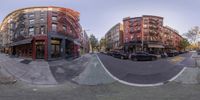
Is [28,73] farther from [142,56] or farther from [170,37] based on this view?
[170,37]

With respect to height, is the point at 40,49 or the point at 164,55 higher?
the point at 40,49

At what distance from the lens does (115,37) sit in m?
3.53

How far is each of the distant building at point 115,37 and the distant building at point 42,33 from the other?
88 centimetres

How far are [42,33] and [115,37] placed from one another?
1.73m

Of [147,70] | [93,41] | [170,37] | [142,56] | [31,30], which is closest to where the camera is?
[31,30]

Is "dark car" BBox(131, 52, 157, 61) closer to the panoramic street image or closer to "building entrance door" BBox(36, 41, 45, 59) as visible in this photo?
the panoramic street image

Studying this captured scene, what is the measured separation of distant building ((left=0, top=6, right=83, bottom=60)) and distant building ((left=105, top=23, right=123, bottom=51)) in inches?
34.5

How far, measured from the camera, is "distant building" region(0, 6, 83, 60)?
92.0 inches

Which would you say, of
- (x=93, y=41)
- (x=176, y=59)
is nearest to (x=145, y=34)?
(x=93, y=41)

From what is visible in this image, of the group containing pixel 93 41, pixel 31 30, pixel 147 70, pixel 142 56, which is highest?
pixel 31 30

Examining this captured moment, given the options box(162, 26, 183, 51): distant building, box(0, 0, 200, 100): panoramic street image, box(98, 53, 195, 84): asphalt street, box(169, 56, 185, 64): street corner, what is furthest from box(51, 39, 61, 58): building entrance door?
box(169, 56, 185, 64): street corner

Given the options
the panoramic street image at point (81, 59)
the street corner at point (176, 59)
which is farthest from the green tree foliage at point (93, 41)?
the street corner at point (176, 59)

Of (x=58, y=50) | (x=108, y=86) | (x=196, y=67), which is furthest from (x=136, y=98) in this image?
(x=196, y=67)

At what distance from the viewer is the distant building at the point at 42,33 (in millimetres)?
2338
